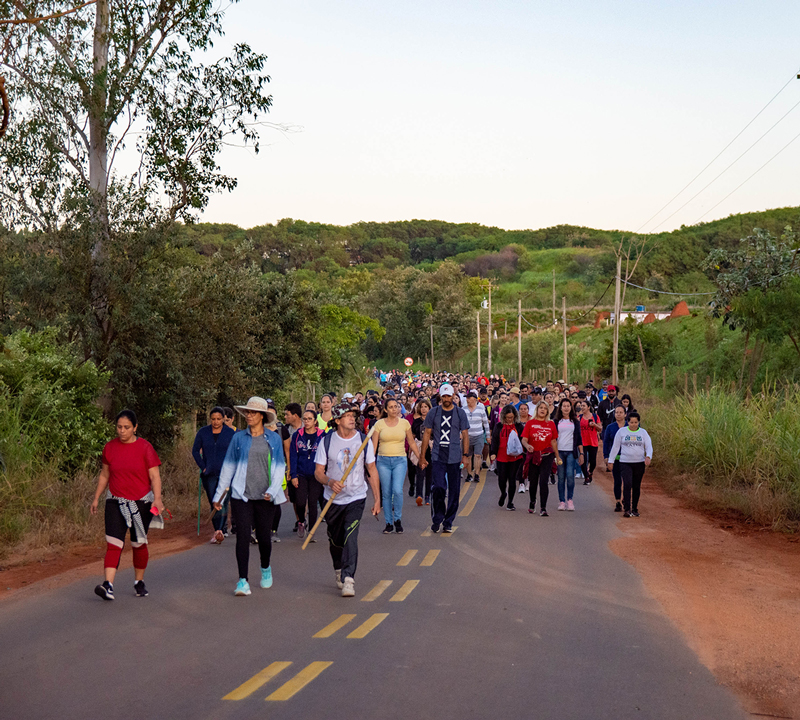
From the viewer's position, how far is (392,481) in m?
12.6

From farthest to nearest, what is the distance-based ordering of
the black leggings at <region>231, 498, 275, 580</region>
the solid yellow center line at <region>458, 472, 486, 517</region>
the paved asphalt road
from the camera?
the solid yellow center line at <region>458, 472, 486, 517</region>
the black leggings at <region>231, 498, 275, 580</region>
the paved asphalt road

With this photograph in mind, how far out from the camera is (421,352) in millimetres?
104188

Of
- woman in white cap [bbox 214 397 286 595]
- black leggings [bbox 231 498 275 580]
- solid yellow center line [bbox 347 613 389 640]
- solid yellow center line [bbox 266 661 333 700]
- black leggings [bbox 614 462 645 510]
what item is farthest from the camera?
black leggings [bbox 614 462 645 510]


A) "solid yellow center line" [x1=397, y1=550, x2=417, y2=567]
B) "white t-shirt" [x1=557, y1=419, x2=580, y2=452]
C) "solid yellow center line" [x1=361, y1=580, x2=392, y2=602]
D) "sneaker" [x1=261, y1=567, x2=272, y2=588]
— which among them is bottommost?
"solid yellow center line" [x1=397, y1=550, x2=417, y2=567]

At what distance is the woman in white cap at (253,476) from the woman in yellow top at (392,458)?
3622 mm

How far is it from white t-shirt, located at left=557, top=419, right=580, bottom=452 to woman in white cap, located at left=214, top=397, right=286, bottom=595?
286 inches

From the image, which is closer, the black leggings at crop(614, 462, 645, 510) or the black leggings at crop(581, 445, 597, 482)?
the black leggings at crop(614, 462, 645, 510)

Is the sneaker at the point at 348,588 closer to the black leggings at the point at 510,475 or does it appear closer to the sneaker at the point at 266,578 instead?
the sneaker at the point at 266,578

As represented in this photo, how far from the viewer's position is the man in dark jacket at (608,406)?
21.5 meters

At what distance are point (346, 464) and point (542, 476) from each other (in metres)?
5.96

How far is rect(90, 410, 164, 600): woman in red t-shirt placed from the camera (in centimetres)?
862

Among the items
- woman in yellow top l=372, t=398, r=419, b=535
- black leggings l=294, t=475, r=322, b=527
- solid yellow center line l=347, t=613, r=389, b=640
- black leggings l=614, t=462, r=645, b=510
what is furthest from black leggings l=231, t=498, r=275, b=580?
black leggings l=614, t=462, r=645, b=510

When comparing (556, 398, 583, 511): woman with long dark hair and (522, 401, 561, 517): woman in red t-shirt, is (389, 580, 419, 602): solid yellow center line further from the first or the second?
(556, 398, 583, 511): woman with long dark hair

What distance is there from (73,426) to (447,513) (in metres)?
6.05
